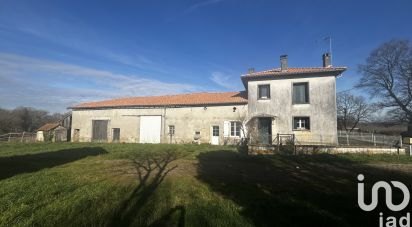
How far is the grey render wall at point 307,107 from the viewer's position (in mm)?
17844

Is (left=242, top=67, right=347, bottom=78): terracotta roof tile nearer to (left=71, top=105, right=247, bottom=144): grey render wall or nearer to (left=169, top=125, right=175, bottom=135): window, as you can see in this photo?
(left=71, top=105, right=247, bottom=144): grey render wall

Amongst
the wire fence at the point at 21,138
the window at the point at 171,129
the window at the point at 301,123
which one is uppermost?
the window at the point at 301,123

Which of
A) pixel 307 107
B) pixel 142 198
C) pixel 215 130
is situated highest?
pixel 307 107

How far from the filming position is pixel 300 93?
747 inches

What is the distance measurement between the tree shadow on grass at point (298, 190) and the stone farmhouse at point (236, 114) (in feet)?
24.7

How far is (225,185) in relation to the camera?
7.20 metres

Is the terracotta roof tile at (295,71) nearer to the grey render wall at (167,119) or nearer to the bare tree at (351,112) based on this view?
the grey render wall at (167,119)

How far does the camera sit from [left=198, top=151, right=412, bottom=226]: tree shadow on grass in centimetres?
470

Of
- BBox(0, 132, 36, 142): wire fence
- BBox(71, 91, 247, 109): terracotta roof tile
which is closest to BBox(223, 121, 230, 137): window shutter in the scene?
BBox(71, 91, 247, 109): terracotta roof tile

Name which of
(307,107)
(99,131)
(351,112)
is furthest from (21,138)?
(351,112)

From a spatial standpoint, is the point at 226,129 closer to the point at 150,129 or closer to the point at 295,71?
the point at 295,71

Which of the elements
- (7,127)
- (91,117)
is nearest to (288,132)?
(91,117)

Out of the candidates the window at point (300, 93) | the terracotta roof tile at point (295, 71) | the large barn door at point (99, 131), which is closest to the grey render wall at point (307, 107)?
the window at point (300, 93)

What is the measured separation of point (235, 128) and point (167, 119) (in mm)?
6748
